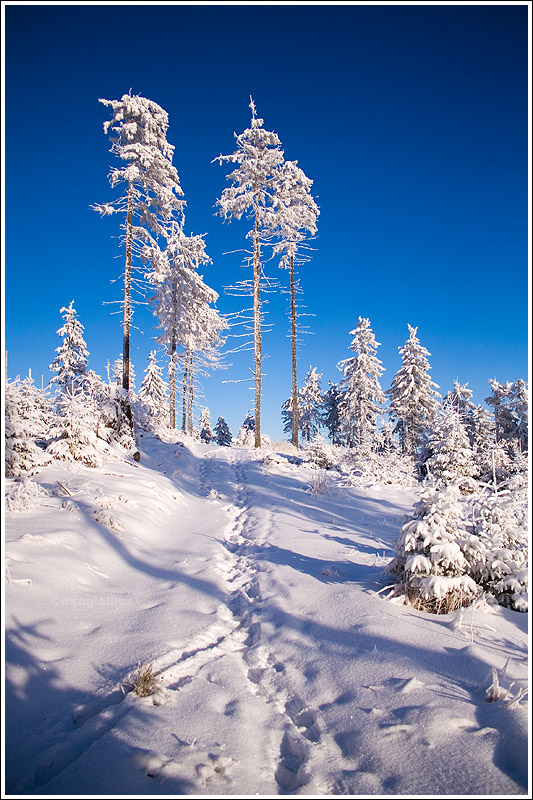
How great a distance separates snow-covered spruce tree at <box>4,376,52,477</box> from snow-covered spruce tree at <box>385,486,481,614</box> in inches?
176

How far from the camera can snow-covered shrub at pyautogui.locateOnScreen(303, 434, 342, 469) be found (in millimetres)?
16750

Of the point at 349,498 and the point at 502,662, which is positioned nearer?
the point at 502,662

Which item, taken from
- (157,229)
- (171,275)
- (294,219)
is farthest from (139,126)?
(171,275)

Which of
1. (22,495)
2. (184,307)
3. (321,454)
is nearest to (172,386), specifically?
(184,307)

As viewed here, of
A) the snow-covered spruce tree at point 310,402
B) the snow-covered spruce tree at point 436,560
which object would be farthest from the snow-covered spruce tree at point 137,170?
the snow-covered spruce tree at point 310,402

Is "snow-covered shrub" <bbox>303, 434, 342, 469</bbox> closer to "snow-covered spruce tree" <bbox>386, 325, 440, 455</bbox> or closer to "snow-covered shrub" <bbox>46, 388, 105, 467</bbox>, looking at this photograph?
"snow-covered shrub" <bbox>46, 388, 105, 467</bbox>

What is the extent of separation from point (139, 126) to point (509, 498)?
19.7 m

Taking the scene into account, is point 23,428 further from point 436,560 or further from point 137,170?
point 137,170

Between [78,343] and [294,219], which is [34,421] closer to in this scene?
[294,219]

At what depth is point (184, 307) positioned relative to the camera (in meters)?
25.9

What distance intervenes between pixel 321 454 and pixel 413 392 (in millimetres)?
17463

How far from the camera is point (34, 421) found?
1003 centimetres

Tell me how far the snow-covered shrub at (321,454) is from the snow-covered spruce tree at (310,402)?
101ft

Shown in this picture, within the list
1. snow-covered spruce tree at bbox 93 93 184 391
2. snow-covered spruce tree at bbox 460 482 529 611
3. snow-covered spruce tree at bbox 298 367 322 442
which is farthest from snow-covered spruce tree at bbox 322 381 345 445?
snow-covered spruce tree at bbox 460 482 529 611
